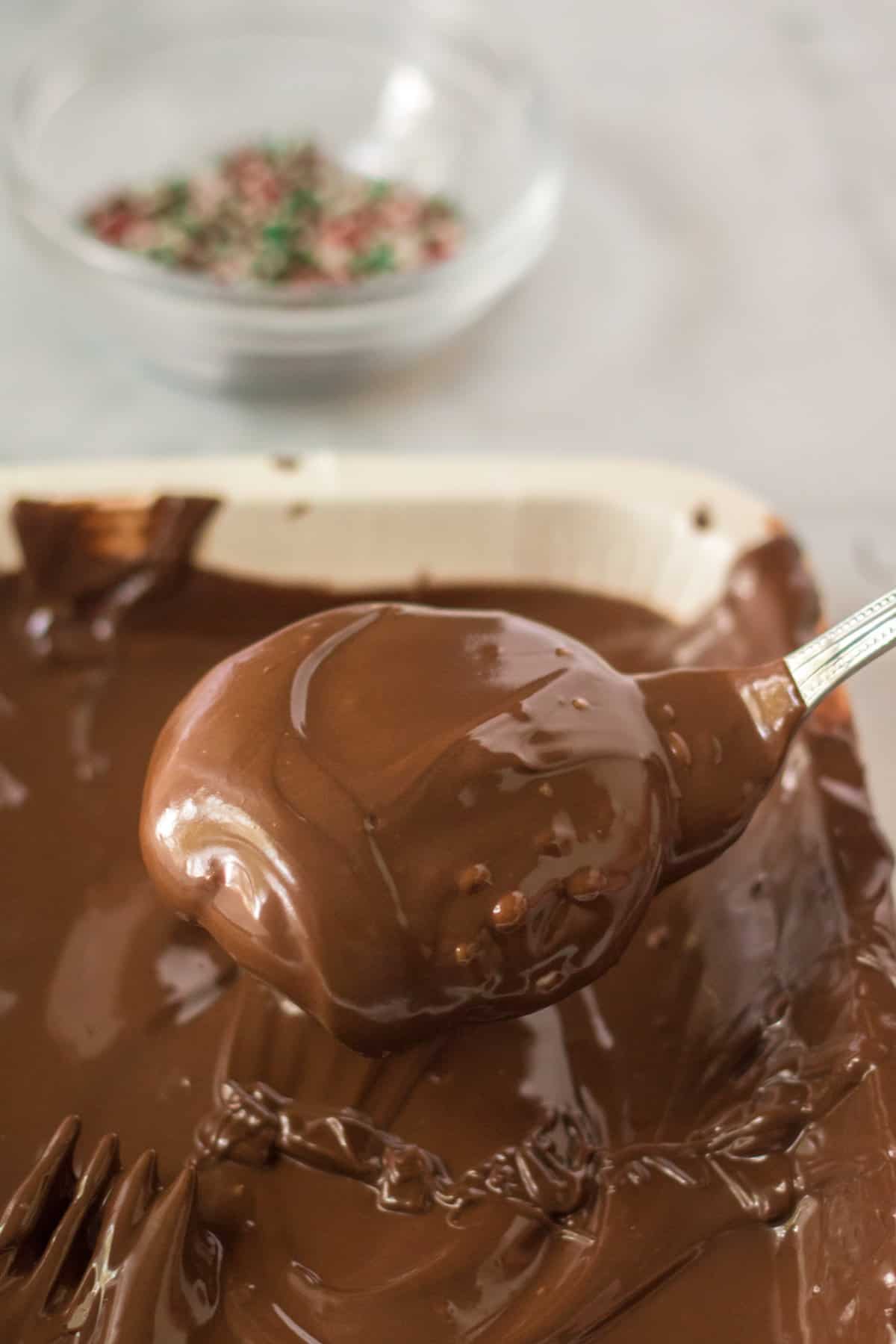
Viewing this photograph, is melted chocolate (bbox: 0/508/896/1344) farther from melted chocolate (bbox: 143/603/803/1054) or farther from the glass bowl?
the glass bowl

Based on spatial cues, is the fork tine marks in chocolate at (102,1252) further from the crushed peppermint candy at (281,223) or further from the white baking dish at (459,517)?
the crushed peppermint candy at (281,223)

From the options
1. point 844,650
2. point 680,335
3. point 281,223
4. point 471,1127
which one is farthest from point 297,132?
point 471,1127

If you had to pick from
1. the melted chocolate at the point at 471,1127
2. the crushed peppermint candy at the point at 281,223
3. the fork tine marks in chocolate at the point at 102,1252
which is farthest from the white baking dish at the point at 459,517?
the fork tine marks in chocolate at the point at 102,1252

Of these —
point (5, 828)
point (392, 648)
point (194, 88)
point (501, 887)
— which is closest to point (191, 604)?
point (5, 828)

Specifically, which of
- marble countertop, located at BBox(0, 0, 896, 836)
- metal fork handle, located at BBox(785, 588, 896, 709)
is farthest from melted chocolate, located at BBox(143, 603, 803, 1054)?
marble countertop, located at BBox(0, 0, 896, 836)

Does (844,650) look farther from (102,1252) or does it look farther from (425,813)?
(102,1252)
